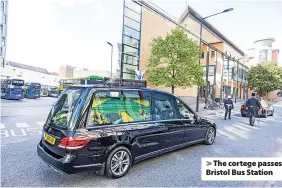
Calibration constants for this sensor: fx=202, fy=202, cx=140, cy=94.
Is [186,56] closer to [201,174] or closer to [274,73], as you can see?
[201,174]

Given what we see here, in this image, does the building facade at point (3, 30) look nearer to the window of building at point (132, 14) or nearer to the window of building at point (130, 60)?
the window of building at point (130, 60)

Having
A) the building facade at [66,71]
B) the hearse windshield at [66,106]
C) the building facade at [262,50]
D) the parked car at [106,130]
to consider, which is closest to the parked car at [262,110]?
the parked car at [106,130]

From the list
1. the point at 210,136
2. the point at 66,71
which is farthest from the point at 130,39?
the point at 66,71

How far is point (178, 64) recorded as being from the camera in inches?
597

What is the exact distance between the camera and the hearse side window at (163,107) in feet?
15.0

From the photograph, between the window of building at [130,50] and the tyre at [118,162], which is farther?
the window of building at [130,50]

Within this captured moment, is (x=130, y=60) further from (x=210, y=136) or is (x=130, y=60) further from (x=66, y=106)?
(x=66, y=106)

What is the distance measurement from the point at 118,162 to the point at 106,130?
67cm

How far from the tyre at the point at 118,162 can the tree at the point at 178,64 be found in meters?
11.7

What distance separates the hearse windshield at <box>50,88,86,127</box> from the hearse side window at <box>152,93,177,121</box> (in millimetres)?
1699

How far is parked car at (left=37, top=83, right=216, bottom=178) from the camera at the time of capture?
10.9 ft

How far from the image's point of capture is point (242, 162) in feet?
15.6

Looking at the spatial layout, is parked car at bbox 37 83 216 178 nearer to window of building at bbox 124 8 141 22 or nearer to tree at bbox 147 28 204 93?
tree at bbox 147 28 204 93

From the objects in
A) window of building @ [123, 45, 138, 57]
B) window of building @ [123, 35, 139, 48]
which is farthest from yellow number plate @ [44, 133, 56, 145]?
window of building @ [123, 35, 139, 48]
